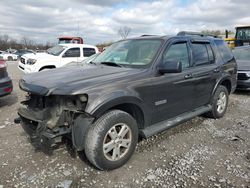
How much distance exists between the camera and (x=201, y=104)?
4.70 m

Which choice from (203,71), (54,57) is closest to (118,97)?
(203,71)

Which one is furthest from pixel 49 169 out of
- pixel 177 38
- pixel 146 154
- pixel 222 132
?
pixel 222 132

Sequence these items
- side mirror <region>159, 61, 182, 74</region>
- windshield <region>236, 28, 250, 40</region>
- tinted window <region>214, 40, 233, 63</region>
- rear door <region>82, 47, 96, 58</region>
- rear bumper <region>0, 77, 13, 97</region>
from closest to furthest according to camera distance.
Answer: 1. side mirror <region>159, 61, 182, 74</region>
2. tinted window <region>214, 40, 233, 63</region>
3. rear bumper <region>0, 77, 13, 97</region>
4. rear door <region>82, 47, 96, 58</region>
5. windshield <region>236, 28, 250, 40</region>

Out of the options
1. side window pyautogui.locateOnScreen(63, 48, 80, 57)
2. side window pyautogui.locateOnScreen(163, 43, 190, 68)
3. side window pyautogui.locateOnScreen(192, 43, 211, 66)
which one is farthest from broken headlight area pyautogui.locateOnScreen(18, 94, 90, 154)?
side window pyautogui.locateOnScreen(63, 48, 80, 57)

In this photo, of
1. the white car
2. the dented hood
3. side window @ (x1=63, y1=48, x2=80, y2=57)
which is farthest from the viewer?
side window @ (x1=63, y1=48, x2=80, y2=57)

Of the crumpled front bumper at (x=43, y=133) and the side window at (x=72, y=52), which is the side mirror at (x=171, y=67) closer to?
the crumpled front bumper at (x=43, y=133)

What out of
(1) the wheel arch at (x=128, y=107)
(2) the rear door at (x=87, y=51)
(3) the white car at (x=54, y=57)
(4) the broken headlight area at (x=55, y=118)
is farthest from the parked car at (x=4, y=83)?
(2) the rear door at (x=87, y=51)

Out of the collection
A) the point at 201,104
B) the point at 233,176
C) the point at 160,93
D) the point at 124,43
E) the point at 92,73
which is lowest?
the point at 233,176

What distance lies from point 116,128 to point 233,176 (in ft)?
5.43

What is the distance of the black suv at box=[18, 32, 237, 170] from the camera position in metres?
2.86

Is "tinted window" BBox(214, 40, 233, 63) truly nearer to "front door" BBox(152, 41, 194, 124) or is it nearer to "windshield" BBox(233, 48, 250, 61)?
"front door" BBox(152, 41, 194, 124)

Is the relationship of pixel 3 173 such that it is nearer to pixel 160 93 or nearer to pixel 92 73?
pixel 92 73

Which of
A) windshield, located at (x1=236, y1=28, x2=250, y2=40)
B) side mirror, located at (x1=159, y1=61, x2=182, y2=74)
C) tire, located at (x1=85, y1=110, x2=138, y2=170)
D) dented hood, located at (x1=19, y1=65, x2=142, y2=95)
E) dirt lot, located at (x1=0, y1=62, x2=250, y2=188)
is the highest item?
windshield, located at (x1=236, y1=28, x2=250, y2=40)

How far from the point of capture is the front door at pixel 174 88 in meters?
3.58
